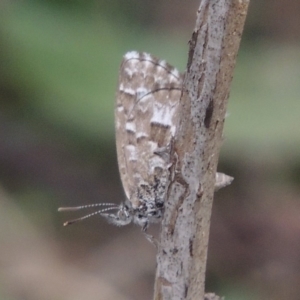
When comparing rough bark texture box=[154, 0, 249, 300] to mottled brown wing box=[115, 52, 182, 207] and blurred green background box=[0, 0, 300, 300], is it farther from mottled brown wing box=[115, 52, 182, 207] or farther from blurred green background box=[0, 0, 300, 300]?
blurred green background box=[0, 0, 300, 300]

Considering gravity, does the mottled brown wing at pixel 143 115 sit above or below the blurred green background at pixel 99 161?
below

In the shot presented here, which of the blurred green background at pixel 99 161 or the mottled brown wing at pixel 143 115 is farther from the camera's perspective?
the blurred green background at pixel 99 161

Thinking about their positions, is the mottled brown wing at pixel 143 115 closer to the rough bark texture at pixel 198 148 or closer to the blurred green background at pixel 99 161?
the rough bark texture at pixel 198 148

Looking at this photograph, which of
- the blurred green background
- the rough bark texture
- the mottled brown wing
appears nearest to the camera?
the rough bark texture

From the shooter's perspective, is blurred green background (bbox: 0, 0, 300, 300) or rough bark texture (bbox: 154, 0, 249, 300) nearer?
rough bark texture (bbox: 154, 0, 249, 300)

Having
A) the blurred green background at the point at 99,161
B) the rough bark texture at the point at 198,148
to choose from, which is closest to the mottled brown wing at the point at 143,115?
the rough bark texture at the point at 198,148

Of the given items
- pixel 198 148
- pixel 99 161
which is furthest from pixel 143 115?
pixel 99 161

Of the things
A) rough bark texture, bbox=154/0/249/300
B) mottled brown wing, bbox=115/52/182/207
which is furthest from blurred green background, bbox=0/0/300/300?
rough bark texture, bbox=154/0/249/300
